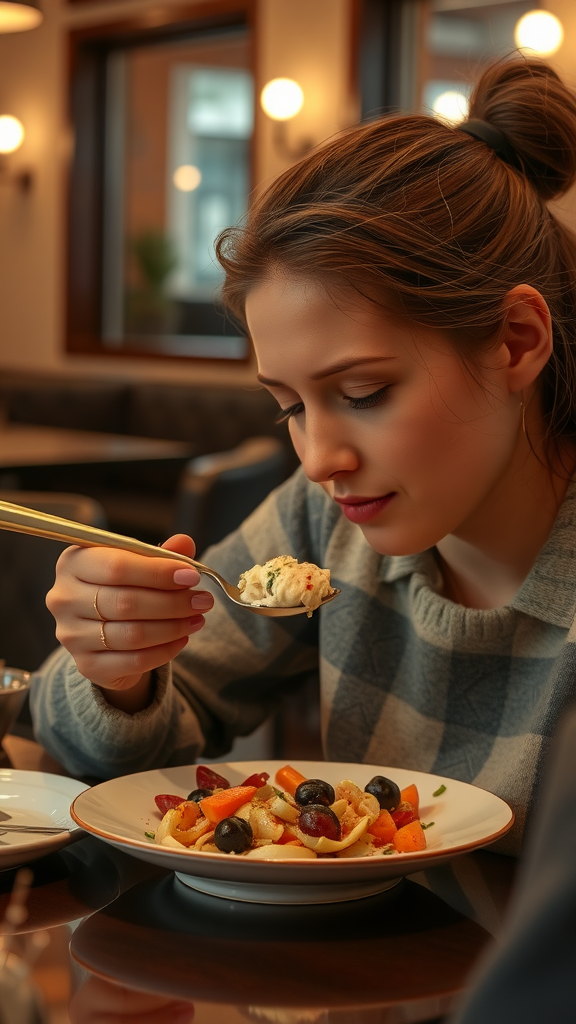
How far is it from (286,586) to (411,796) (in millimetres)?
249

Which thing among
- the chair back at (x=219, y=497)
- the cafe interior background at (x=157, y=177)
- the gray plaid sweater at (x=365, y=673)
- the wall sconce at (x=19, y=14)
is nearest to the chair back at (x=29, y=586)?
the chair back at (x=219, y=497)

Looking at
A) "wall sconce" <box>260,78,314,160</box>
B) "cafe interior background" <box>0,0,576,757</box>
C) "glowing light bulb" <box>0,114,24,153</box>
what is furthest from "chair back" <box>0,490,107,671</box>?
"glowing light bulb" <box>0,114,24,153</box>

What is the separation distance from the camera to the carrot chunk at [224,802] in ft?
2.80

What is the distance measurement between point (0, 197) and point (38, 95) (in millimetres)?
689

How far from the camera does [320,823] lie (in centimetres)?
81

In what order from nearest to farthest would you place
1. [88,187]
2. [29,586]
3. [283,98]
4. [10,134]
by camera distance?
1. [29,586]
2. [283,98]
3. [88,187]
4. [10,134]

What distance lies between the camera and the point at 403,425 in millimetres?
1018

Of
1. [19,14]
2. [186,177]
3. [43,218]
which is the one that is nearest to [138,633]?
[19,14]

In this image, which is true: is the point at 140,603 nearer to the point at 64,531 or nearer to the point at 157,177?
the point at 64,531

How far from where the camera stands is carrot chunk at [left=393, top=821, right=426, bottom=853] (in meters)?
0.83

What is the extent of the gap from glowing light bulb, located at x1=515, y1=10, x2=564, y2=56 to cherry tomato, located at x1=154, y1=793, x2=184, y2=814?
12.6 ft

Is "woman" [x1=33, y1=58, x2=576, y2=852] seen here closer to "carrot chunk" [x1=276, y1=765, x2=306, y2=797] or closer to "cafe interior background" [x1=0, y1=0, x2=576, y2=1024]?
"carrot chunk" [x1=276, y1=765, x2=306, y2=797]

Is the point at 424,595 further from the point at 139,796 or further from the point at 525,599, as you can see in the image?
the point at 139,796

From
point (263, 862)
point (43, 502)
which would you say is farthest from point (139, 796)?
point (43, 502)
